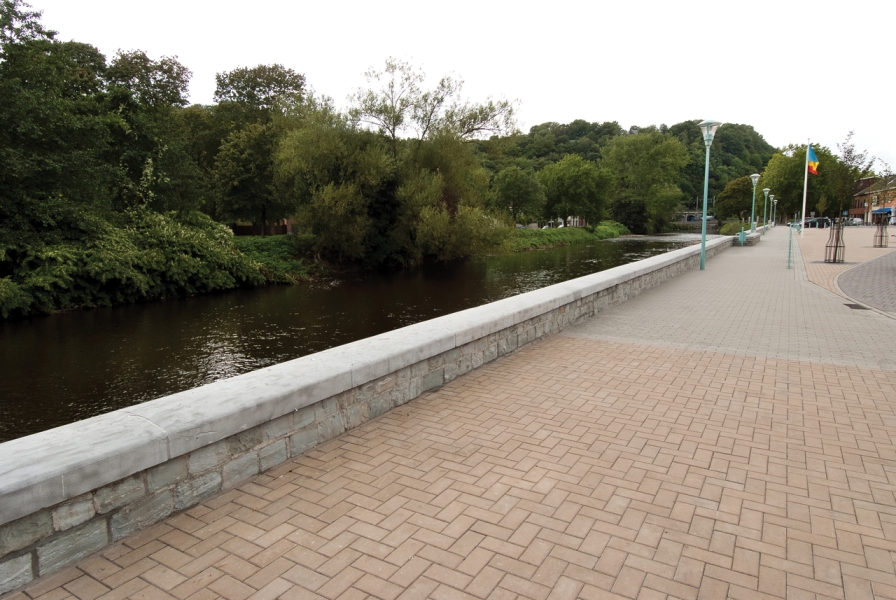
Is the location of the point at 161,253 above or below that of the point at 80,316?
above

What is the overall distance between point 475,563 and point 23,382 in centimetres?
1035

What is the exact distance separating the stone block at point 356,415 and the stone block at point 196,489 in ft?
3.71

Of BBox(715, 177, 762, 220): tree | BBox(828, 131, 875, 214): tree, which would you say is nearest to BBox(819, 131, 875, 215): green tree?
BBox(828, 131, 875, 214): tree

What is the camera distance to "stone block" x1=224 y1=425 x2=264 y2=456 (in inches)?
129

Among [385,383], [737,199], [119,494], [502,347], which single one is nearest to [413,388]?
[385,383]

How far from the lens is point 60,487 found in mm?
2420

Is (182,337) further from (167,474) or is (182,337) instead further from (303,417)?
(167,474)

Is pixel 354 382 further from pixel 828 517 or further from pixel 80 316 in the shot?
pixel 80 316

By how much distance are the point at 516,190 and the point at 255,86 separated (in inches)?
1004

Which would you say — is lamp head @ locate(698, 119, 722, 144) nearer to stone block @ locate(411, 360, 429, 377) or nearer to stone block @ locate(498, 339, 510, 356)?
stone block @ locate(498, 339, 510, 356)

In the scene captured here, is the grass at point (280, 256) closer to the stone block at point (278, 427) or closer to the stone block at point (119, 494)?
the stone block at point (278, 427)

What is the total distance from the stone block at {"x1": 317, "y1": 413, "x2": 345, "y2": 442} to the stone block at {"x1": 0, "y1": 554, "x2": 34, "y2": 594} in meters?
1.78

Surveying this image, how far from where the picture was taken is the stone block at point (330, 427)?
12.9ft

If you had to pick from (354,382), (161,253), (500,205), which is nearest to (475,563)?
(354,382)
